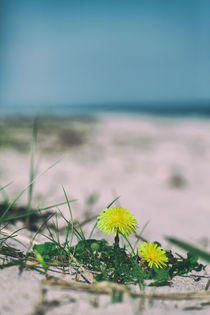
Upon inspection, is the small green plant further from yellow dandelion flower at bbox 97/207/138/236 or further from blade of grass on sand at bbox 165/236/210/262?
blade of grass on sand at bbox 165/236/210/262

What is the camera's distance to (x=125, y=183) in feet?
9.86

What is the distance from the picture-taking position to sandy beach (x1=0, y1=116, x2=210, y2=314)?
2.92ft

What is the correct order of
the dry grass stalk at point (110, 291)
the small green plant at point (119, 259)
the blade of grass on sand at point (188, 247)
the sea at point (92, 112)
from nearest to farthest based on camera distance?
the blade of grass on sand at point (188, 247), the dry grass stalk at point (110, 291), the small green plant at point (119, 259), the sea at point (92, 112)

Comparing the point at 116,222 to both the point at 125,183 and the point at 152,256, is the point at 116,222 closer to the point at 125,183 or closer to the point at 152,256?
the point at 152,256

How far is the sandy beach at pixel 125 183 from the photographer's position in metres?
0.89

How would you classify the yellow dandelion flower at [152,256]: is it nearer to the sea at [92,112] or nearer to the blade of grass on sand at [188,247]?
the blade of grass on sand at [188,247]

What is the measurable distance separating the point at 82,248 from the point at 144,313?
1.09 feet

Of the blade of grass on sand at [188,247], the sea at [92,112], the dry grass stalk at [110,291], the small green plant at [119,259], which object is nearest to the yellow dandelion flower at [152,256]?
the small green plant at [119,259]

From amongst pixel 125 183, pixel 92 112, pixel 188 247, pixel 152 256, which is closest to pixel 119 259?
pixel 152 256

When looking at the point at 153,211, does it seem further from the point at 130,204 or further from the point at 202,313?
the point at 202,313

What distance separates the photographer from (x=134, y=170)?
3.53 metres

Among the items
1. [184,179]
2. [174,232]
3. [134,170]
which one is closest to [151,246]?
[174,232]

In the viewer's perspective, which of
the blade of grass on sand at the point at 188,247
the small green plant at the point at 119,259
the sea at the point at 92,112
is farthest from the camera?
the sea at the point at 92,112

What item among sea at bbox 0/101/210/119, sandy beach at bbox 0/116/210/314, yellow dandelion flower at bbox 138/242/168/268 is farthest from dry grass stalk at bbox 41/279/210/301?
sea at bbox 0/101/210/119
